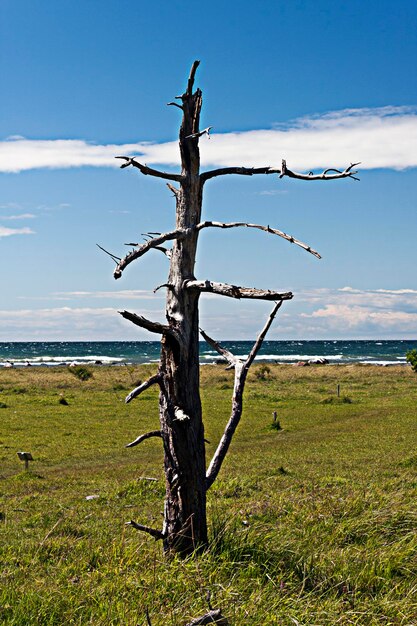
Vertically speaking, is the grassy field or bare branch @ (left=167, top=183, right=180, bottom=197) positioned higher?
bare branch @ (left=167, top=183, right=180, bottom=197)

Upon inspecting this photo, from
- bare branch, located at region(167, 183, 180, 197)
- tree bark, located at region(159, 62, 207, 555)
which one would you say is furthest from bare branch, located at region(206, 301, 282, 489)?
bare branch, located at region(167, 183, 180, 197)

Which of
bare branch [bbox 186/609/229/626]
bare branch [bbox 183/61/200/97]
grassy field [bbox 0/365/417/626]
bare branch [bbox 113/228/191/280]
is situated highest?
bare branch [bbox 183/61/200/97]

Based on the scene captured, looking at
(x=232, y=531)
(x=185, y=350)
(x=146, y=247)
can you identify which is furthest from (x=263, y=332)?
(x=232, y=531)

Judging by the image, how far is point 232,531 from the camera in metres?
9.01

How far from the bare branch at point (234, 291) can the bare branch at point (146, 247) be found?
0.61m

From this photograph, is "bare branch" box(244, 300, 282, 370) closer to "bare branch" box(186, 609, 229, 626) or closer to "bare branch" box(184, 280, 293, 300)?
"bare branch" box(184, 280, 293, 300)

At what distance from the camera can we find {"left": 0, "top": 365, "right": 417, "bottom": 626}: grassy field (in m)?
6.84

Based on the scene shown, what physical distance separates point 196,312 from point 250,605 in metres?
3.59

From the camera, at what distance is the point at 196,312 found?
883 centimetres

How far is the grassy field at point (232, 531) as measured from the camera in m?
6.84

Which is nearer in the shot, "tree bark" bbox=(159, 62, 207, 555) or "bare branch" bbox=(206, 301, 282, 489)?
"tree bark" bbox=(159, 62, 207, 555)

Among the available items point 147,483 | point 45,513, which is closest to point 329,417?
point 147,483

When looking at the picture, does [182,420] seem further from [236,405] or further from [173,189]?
[173,189]

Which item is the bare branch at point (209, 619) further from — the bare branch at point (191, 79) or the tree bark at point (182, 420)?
the bare branch at point (191, 79)
